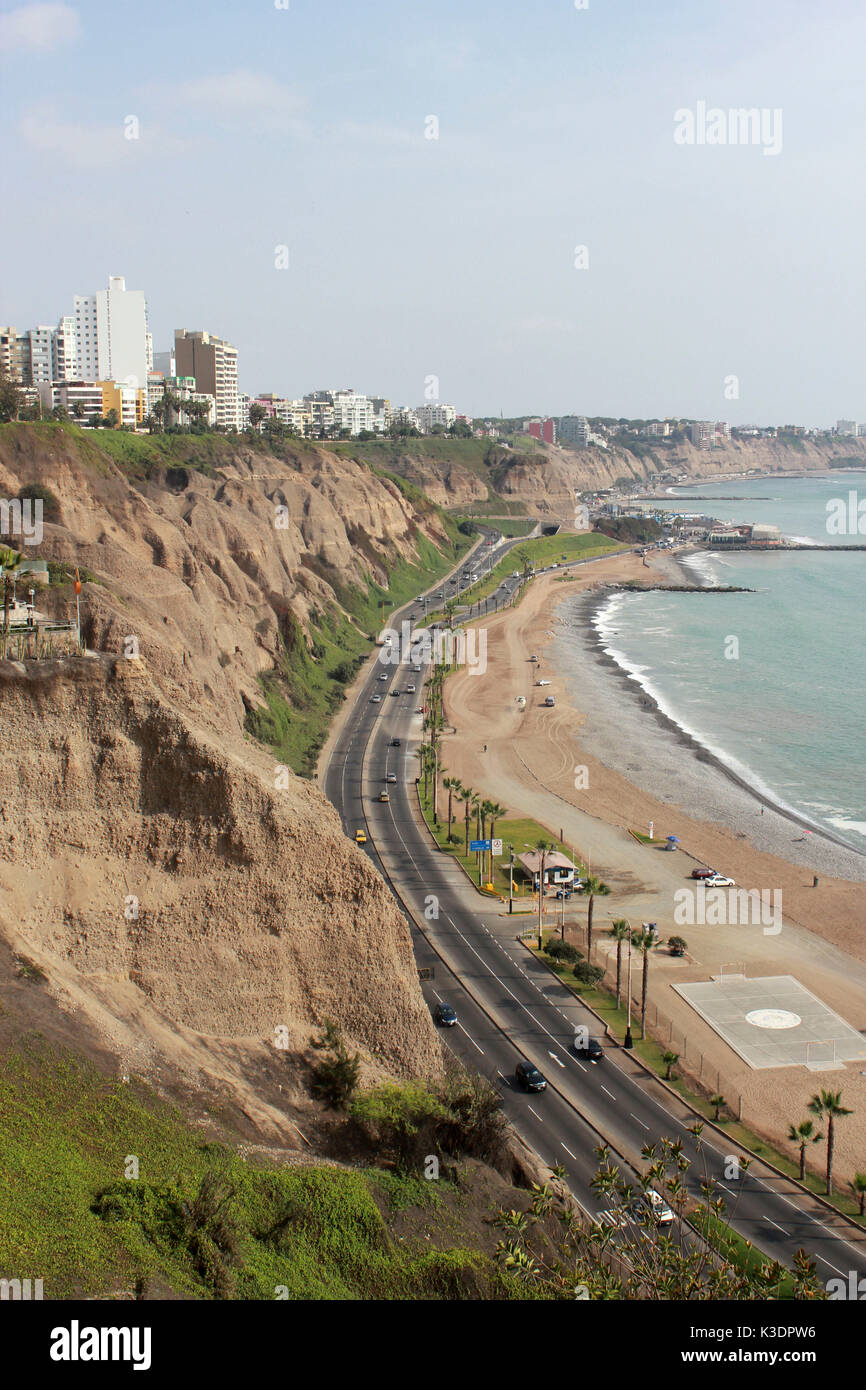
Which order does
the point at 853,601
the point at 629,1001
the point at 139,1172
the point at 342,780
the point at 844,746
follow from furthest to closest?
the point at 853,601 → the point at 844,746 → the point at 342,780 → the point at 629,1001 → the point at 139,1172

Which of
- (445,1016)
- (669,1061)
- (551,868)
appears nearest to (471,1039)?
(445,1016)

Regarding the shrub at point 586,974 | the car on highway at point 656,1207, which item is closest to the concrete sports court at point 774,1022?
the shrub at point 586,974

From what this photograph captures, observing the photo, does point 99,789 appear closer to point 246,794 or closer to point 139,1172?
point 246,794

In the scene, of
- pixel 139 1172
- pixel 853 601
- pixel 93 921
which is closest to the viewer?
pixel 139 1172

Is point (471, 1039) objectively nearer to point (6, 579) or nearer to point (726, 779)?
point (6, 579)

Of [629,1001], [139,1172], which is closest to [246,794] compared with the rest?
[139,1172]

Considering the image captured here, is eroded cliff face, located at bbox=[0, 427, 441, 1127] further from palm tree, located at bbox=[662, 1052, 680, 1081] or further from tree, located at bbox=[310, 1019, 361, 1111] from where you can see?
palm tree, located at bbox=[662, 1052, 680, 1081]
